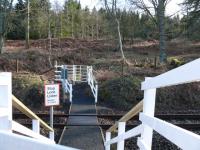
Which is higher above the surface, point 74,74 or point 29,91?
point 74,74

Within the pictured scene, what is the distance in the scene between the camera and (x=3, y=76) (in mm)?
3598

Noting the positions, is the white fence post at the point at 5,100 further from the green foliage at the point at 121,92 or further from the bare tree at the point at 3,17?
the bare tree at the point at 3,17

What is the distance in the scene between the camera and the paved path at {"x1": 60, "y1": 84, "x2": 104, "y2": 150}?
1098 cm

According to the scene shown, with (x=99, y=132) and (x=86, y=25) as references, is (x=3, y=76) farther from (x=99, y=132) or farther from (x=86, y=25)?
(x=86, y=25)

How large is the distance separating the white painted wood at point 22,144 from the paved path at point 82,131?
27.4 feet

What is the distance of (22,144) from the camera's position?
215 cm

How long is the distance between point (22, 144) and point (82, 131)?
1057cm

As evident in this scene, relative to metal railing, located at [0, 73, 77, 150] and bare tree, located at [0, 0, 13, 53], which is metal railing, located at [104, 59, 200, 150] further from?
bare tree, located at [0, 0, 13, 53]

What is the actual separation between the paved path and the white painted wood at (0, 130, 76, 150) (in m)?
8.36

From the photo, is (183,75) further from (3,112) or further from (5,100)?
(5,100)

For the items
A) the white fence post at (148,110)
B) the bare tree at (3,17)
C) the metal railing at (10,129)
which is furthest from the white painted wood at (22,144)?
the bare tree at (3,17)

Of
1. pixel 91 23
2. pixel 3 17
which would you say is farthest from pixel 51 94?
pixel 91 23

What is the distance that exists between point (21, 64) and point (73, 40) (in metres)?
18.4

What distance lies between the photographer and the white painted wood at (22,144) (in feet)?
6.66
